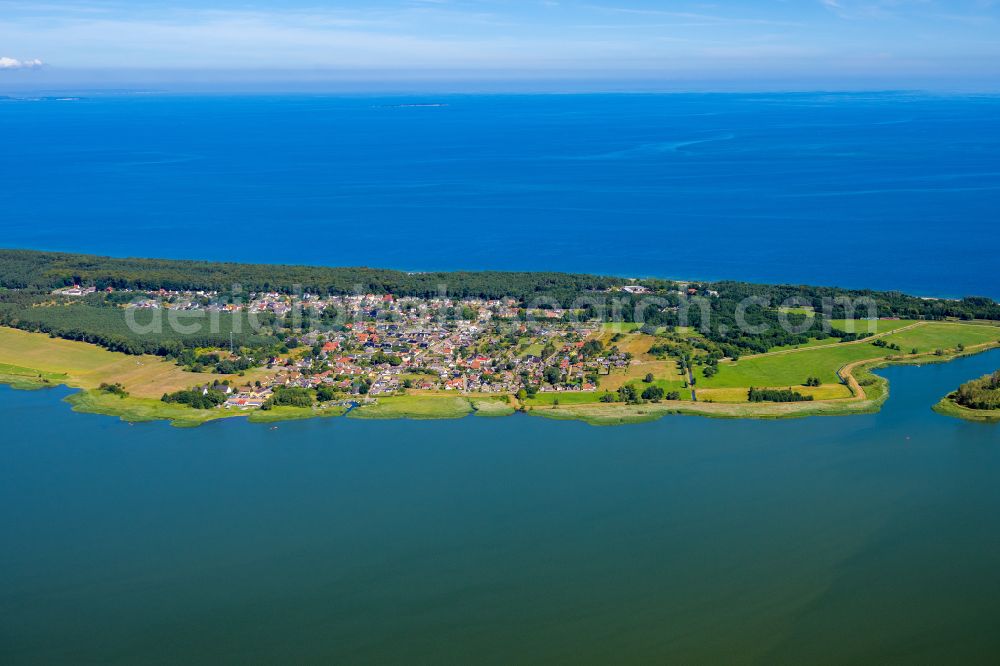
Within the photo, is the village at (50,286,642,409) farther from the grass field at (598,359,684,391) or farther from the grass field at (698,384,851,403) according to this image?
the grass field at (698,384,851,403)

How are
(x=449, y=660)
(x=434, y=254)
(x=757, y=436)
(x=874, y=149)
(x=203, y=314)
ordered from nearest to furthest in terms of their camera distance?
(x=449, y=660), (x=757, y=436), (x=203, y=314), (x=434, y=254), (x=874, y=149)

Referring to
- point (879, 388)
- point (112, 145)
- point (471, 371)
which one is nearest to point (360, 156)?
point (112, 145)

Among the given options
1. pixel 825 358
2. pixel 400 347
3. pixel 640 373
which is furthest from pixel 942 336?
pixel 400 347

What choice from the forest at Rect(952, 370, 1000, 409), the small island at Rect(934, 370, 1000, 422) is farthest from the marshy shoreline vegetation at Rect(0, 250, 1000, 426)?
the forest at Rect(952, 370, 1000, 409)

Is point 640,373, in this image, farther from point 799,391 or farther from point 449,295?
point 449,295

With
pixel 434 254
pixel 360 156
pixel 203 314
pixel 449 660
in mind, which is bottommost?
pixel 449 660

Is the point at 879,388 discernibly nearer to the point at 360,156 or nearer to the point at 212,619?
the point at 212,619

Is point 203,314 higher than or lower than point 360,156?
lower
